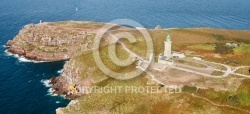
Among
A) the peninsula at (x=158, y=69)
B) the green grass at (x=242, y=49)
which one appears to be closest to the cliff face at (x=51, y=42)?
the peninsula at (x=158, y=69)

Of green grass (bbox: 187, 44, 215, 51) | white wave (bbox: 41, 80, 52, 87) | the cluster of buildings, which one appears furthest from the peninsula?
white wave (bbox: 41, 80, 52, 87)

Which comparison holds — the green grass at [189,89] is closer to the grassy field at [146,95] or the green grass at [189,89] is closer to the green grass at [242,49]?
the grassy field at [146,95]

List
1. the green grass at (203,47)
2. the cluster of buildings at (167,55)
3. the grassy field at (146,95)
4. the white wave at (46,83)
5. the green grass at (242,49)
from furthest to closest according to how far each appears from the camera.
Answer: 1. the green grass at (203,47)
2. the white wave at (46,83)
3. the green grass at (242,49)
4. the cluster of buildings at (167,55)
5. the grassy field at (146,95)

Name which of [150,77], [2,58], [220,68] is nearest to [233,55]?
[220,68]

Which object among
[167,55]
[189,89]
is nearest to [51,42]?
[167,55]

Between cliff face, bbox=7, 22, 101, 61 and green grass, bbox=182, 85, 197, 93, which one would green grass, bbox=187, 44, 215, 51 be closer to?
green grass, bbox=182, 85, 197, 93

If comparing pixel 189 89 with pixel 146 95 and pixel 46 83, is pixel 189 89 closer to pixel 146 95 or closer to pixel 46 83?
pixel 146 95

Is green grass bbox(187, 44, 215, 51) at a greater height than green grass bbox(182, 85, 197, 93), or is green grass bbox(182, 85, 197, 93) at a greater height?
green grass bbox(187, 44, 215, 51)

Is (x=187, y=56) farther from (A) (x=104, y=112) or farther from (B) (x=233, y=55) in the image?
(A) (x=104, y=112)

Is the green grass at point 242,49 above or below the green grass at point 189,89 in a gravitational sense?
above
